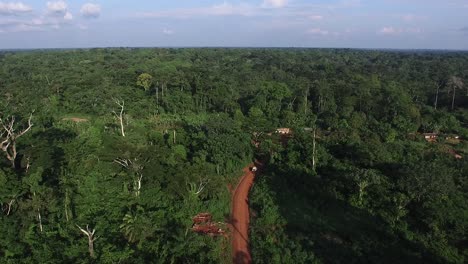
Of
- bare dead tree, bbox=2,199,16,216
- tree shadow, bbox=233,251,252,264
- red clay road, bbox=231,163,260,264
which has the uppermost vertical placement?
bare dead tree, bbox=2,199,16,216

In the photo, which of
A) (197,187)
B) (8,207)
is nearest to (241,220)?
(197,187)

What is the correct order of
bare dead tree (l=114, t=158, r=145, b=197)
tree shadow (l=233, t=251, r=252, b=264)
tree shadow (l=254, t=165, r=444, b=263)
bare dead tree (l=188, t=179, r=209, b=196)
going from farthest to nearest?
bare dead tree (l=188, t=179, r=209, b=196) < bare dead tree (l=114, t=158, r=145, b=197) < tree shadow (l=254, t=165, r=444, b=263) < tree shadow (l=233, t=251, r=252, b=264)

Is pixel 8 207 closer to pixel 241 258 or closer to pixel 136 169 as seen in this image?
pixel 136 169

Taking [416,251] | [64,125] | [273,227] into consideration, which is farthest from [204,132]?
[416,251]

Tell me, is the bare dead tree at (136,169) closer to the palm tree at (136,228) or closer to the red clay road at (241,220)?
the palm tree at (136,228)

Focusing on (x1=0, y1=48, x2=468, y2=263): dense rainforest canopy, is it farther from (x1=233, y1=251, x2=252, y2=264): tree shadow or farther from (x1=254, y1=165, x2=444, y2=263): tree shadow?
(x1=233, y1=251, x2=252, y2=264): tree shadow

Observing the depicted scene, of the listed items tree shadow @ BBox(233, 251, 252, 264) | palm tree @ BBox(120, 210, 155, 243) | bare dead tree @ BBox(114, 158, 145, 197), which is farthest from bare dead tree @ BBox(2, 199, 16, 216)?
tree shadow @ BBox(233, 251, 252, 264)

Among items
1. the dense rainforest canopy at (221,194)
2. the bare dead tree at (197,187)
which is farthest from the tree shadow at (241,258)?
the bare dead tree at (197,187)

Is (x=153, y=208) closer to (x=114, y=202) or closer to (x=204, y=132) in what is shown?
(x=114, y=202)
